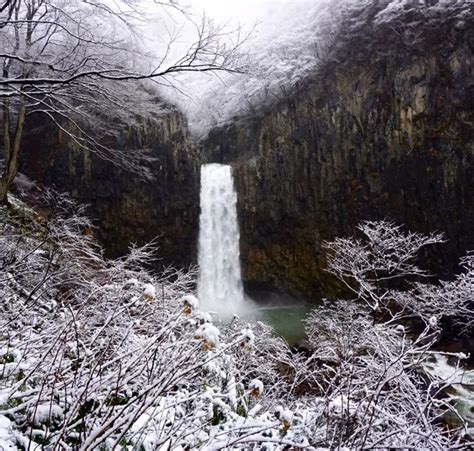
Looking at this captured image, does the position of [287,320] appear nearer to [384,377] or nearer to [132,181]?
[132,181]

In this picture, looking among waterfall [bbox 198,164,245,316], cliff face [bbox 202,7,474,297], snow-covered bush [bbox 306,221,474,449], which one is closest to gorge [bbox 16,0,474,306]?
cliff face [bbox 202,7,474,297]

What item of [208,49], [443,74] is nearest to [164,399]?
[208,49]

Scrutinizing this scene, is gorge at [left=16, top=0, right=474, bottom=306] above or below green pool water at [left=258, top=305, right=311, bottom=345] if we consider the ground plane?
above

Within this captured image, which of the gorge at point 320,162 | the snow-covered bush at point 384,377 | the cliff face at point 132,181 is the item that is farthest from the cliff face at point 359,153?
the cliff face at point 132,181

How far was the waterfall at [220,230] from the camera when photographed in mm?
18797

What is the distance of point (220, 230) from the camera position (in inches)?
745

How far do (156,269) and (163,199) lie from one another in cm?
353

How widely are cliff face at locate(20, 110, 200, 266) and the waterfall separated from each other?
0.50 m

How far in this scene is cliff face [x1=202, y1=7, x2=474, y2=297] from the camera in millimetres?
15305

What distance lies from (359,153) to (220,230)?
287 inches

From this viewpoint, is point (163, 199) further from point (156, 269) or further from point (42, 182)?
point (42, 182)

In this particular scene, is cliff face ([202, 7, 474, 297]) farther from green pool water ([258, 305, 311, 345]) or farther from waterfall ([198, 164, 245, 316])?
green pool water ([258, 305, 311, 345])

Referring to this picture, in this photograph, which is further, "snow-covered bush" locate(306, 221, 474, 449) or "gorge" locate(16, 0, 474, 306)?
"gorge" locate(16, 0, 474, 306)

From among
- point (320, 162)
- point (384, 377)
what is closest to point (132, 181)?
point (320, 162)
